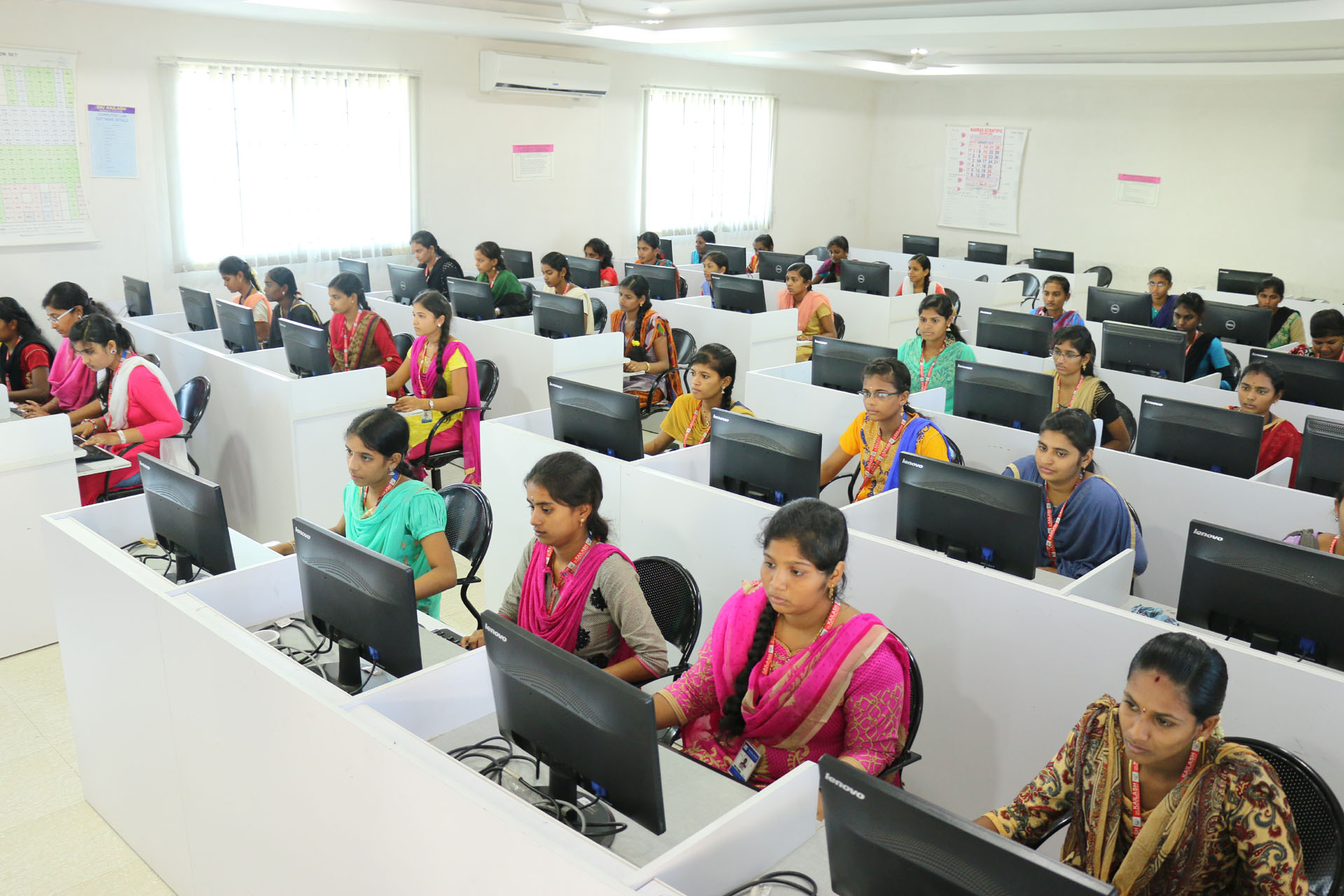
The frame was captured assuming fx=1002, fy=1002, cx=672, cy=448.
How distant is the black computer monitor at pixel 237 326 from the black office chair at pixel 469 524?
244 cm

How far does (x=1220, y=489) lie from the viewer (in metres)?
3.40

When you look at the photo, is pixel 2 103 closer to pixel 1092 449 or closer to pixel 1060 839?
pixel 1092 449

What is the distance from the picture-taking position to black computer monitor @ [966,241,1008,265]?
32.0ft

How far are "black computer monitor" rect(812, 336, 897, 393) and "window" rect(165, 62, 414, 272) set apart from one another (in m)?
4.39

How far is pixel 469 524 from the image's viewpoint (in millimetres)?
3033

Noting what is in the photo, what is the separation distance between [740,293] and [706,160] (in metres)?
4.21

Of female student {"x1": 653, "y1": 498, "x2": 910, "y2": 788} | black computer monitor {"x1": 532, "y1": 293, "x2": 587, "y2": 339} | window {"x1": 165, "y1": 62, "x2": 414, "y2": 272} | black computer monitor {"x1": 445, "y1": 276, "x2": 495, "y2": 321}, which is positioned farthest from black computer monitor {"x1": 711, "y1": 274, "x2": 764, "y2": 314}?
female student {"x1": 653, "y1": 498, "x2": 910, "y2": 788}

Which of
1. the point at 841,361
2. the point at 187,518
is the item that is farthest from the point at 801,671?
the point at 841,361

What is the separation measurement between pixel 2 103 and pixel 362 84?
2410 millimetres

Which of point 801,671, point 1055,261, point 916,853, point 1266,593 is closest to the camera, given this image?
point 916,853

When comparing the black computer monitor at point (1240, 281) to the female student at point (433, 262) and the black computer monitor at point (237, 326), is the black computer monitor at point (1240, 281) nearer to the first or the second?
the female student at point (433, 262)

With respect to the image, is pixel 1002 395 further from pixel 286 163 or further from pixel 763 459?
pixel 286 163

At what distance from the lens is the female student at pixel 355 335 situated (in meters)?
5.04

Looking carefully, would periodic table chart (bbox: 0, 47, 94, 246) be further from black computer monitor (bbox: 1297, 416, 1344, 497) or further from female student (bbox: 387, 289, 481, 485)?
black computer monitor (bbox: 1297, 416, 1344, 497)
